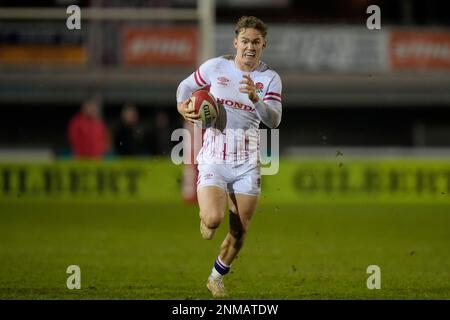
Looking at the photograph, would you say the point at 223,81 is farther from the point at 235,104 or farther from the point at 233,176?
the point at 233,176

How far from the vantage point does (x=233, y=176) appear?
367 inches

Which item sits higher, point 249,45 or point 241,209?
point 249,45

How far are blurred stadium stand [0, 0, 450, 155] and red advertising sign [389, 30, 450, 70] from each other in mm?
27

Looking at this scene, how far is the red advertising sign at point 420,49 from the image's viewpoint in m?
28.4

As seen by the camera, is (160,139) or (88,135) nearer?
(88,135)

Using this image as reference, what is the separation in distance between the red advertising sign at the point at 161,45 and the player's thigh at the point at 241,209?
60.7 ft

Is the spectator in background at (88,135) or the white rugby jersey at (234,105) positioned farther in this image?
the spectator in background at (88,135)

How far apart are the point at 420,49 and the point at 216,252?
16364 mm

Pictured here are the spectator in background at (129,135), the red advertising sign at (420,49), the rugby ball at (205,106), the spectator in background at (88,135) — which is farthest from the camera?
the red advertising sign at (420,49)

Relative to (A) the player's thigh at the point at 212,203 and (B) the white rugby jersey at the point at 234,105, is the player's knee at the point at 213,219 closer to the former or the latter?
(A) the player's thigh at the point at 212,203

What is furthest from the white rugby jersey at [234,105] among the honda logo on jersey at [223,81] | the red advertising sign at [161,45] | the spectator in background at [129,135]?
the red advertising sign at [161,45]

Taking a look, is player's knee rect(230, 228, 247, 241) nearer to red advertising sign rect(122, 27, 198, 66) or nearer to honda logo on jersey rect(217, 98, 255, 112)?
honda logo on jersey rect(217, 98, 255, 112)

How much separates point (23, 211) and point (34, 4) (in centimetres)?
1045

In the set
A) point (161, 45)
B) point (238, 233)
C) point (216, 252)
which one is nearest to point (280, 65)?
point (161, 45)
